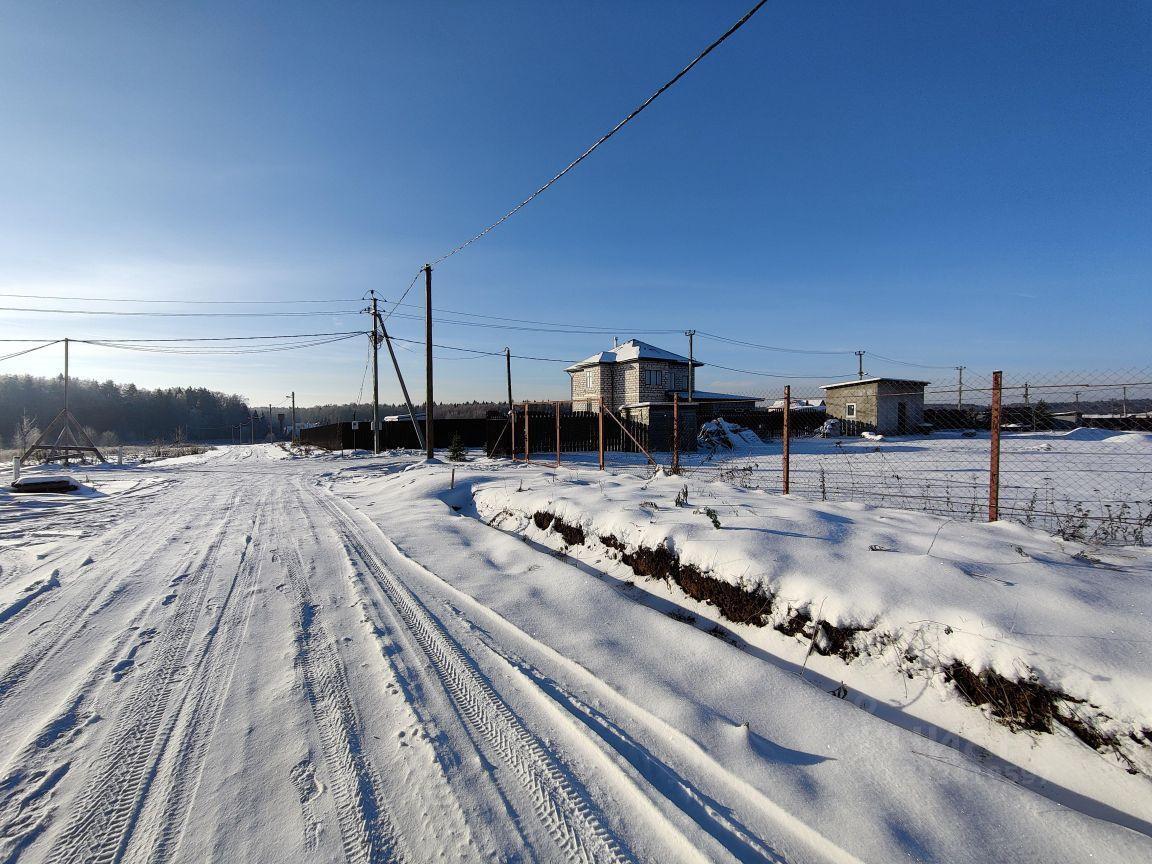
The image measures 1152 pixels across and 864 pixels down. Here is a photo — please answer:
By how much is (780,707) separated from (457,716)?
5.84ft

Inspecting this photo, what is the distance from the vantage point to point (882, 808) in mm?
2113

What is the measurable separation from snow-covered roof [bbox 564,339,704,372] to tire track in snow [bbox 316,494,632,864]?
Answer: 33.9 meters

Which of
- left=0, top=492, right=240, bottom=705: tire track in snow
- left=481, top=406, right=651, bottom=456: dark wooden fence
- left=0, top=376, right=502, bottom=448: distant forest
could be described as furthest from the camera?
left=0, top=376, right=502, bottom=448: distant forest

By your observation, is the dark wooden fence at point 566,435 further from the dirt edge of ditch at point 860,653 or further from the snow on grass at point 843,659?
the dirt edge of ditch at point 860,653

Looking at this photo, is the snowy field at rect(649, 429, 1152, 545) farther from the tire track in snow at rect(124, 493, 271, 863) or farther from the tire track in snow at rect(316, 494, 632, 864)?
the tire track in snow at rect(124, 493, 271, 863)

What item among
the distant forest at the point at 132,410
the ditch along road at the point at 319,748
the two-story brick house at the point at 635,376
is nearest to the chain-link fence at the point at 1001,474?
the ditch along road at the point at 319,748

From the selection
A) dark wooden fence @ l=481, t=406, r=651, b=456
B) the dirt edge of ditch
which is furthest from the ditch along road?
dark wooden fence @ l=481, t=406, r=651, b=456

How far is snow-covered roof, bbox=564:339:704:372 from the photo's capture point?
37031 millimetres

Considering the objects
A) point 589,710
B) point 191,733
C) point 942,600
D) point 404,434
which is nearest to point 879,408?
point 404,434

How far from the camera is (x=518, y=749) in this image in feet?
8.13

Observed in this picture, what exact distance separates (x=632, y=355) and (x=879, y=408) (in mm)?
16203

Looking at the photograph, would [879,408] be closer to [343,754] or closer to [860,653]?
[860,653]

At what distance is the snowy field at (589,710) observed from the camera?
1.99 meters

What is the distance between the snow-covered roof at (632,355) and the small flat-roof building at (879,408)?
11165mm
